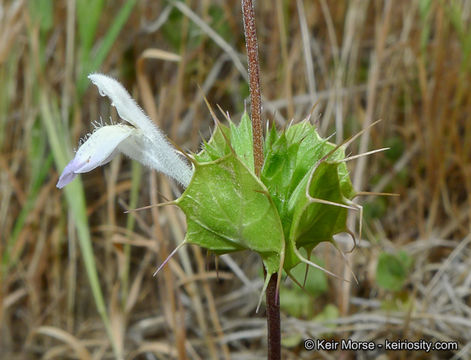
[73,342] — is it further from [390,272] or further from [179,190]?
[390,272]

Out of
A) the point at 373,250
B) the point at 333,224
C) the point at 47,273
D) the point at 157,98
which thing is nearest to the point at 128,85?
the point at 157,98

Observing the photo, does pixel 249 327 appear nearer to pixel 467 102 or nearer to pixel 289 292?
pixel 289 292

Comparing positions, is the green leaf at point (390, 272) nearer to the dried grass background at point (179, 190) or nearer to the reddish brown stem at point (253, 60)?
the dried grass background at point (179, 190)

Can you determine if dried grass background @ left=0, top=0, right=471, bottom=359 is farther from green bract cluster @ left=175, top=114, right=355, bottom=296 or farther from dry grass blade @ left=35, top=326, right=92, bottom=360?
green bract cluster @ left=175, top=114, right=355, bottom=296

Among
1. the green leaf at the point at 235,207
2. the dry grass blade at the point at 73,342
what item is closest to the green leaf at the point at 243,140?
the green leaf at the point at 235,207

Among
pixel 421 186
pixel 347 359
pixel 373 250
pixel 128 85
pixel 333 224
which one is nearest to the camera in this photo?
pixel 333 224

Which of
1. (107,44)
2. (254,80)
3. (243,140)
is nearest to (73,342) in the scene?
(107,44)
